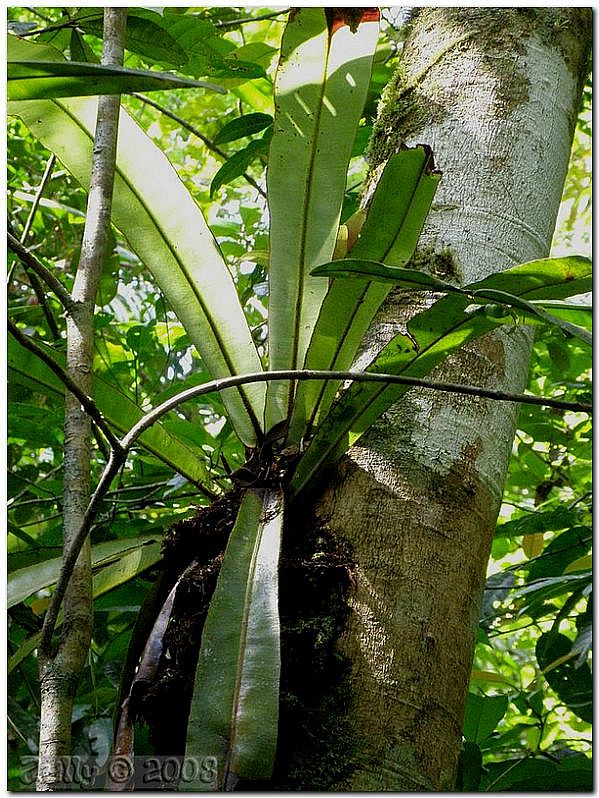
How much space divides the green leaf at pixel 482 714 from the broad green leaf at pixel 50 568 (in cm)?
59

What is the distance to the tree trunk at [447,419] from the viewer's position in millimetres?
622

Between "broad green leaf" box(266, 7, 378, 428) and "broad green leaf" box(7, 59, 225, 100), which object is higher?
"broad green leaf" box(266, 7, 378, 428)

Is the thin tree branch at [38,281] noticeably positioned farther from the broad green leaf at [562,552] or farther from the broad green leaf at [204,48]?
the broad green leaf at [562,552]

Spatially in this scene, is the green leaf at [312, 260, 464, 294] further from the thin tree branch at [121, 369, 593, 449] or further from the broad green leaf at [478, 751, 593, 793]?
the broad green leaf at [478, 751, 593, 793]

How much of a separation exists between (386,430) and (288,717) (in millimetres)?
275

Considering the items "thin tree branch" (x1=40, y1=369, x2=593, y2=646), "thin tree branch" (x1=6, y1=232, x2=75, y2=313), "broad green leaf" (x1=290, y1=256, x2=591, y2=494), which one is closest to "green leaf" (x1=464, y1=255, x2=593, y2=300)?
"broad green leaf" (x1=290, y1=256, x2=591, y2=494)

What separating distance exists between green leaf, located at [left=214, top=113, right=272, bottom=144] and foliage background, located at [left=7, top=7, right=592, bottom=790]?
2cm

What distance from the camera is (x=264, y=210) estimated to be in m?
1.75

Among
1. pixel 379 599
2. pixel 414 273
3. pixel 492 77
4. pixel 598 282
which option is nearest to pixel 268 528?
pixel 379 599

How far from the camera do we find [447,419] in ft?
2.48

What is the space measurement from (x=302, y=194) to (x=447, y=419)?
285 millimetres


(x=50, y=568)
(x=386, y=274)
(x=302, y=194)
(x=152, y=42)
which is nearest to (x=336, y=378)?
(x=386, y=274)

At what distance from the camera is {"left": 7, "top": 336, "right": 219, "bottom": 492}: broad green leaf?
875 millimetres

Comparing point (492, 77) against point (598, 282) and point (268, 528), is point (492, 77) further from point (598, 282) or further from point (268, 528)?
point (268, 528)
